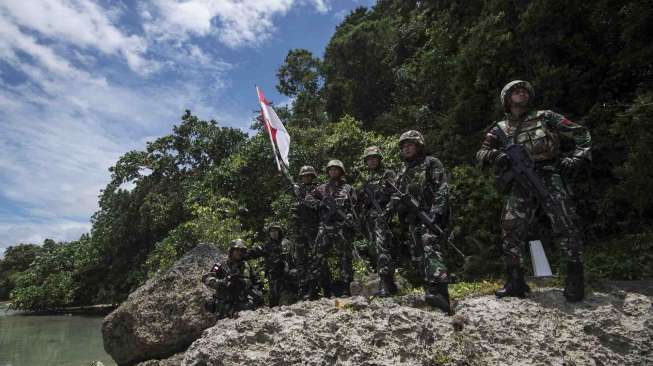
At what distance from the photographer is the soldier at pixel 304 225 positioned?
695 cm

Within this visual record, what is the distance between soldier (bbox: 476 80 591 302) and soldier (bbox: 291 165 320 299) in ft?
11.0

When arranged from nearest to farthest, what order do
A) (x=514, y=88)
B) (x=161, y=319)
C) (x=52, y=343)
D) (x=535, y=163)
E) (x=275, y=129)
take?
(x=535, y=163)
(x=514, y=88)
(x=161, y=319)
(x=275, y=129)
(x=52, y=343)

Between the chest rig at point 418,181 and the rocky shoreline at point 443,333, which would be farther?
the chest rig at point 418,181

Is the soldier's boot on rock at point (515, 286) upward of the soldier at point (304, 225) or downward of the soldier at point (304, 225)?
downward

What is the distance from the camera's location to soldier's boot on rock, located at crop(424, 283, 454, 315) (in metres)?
3.86

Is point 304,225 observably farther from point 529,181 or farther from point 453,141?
point 453,141

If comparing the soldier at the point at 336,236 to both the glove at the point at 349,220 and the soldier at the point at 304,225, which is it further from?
the soldier at the point at 304,225

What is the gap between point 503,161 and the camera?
3.99 m

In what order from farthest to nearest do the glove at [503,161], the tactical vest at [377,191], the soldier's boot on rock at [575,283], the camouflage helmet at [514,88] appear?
the tactical vest at [377,191]
the camouflage helmet at [514,88]
the glove at [503,161]
the soldier's boot on rock at [575,283]

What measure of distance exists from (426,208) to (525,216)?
110cm

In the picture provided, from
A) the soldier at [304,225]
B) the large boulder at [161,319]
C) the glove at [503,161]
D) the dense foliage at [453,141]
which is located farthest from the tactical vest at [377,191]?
the dense foliage at [453,141]

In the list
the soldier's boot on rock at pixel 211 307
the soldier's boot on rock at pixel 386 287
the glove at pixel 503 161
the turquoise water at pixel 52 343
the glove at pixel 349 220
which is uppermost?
the glove at pixel 503 161

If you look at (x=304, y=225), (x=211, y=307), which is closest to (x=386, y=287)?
(x=304, y=225)

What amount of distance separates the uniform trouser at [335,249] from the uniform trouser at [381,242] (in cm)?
78
